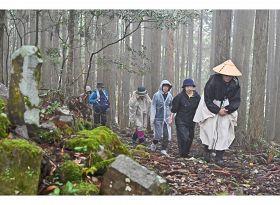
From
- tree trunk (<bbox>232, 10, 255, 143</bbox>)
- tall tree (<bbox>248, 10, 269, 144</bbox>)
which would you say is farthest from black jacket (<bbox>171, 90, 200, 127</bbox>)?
tree trunk (<bbox>232, 10, 255, 143</bbox>)

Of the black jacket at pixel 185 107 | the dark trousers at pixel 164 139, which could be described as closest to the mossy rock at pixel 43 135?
the black jacket at pixel 185 107

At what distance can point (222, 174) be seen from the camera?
559cm

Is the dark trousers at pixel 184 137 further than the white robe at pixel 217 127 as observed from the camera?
Yes

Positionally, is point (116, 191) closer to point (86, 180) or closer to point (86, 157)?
point (86, 180)

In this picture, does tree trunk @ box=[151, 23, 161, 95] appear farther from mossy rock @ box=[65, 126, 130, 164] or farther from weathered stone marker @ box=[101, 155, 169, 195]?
weathered stone marker @ box=[101, 155, 169, 195]

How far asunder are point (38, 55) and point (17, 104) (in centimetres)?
51

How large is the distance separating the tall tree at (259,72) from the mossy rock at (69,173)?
4592 mm

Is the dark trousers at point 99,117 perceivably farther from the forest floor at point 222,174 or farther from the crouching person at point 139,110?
the forest floor at point 222,174

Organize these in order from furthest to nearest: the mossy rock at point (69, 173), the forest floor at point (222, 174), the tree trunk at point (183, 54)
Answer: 1. the tree trunk at point (183, 54)
2. the forest floor at point (222, 174)
3. the mossy rock at point (69, 173)

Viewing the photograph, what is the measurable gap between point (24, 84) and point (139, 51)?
6.73 meters

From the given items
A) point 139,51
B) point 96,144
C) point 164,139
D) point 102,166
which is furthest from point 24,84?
point 139,51

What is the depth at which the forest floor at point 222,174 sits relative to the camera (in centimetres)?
473

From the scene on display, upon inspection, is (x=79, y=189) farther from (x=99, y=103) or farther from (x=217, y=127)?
(x=99, y=103)

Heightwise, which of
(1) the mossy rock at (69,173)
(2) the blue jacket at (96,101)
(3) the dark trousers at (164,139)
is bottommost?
(3) the dark trousers at (164,139)
